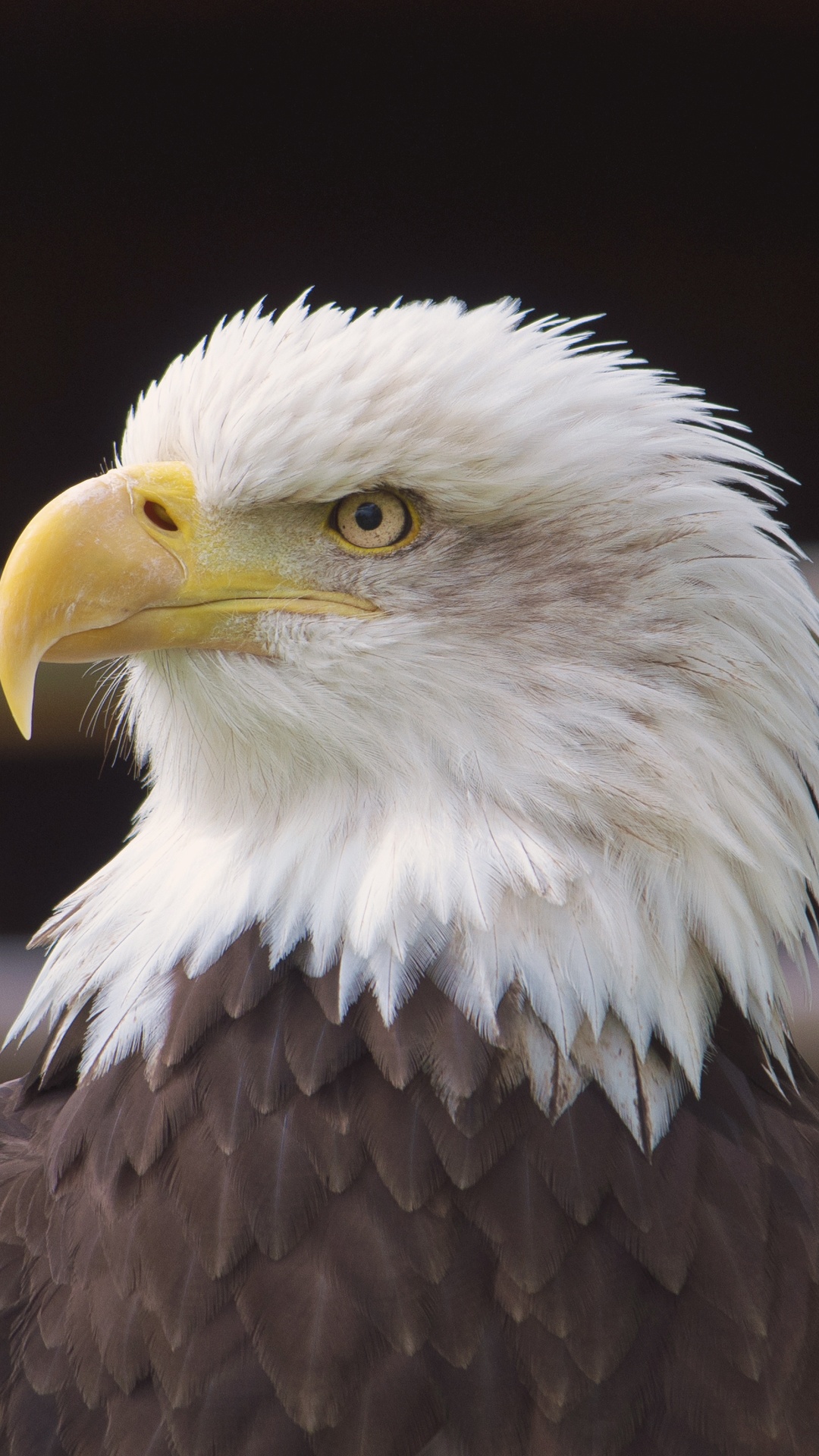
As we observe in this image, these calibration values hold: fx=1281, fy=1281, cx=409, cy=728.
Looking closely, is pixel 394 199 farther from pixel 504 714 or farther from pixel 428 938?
pixel 428 938

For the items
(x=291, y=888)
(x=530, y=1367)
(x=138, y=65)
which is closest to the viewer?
(x=530, y=1367)

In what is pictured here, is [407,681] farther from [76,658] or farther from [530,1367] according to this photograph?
[530,1367]

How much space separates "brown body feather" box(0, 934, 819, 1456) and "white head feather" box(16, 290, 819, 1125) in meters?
0.07

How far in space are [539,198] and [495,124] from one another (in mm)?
312

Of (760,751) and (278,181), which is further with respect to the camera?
(278,181)

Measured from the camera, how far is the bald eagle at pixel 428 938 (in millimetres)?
1177

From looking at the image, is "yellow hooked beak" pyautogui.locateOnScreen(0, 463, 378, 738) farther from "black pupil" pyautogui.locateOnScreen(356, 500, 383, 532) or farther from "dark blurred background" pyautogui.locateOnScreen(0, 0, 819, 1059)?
"dark blurred background" pyautogui.locateOnScreen(0, 0, 819, 1059)

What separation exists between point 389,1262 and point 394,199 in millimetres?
3645

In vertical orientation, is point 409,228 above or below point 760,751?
above

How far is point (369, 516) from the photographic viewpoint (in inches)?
54.2

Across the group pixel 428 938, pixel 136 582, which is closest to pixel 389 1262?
pixel 428 938

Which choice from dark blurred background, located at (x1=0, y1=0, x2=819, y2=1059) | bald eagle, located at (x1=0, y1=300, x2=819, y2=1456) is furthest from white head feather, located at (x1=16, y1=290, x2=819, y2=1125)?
dark blurred background, located at (x1=0, y1=0, x2=819, y2=1059)

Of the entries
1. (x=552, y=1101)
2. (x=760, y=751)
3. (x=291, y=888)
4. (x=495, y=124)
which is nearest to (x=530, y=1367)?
(x=552, y=1101)

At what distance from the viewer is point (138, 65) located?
365cm
